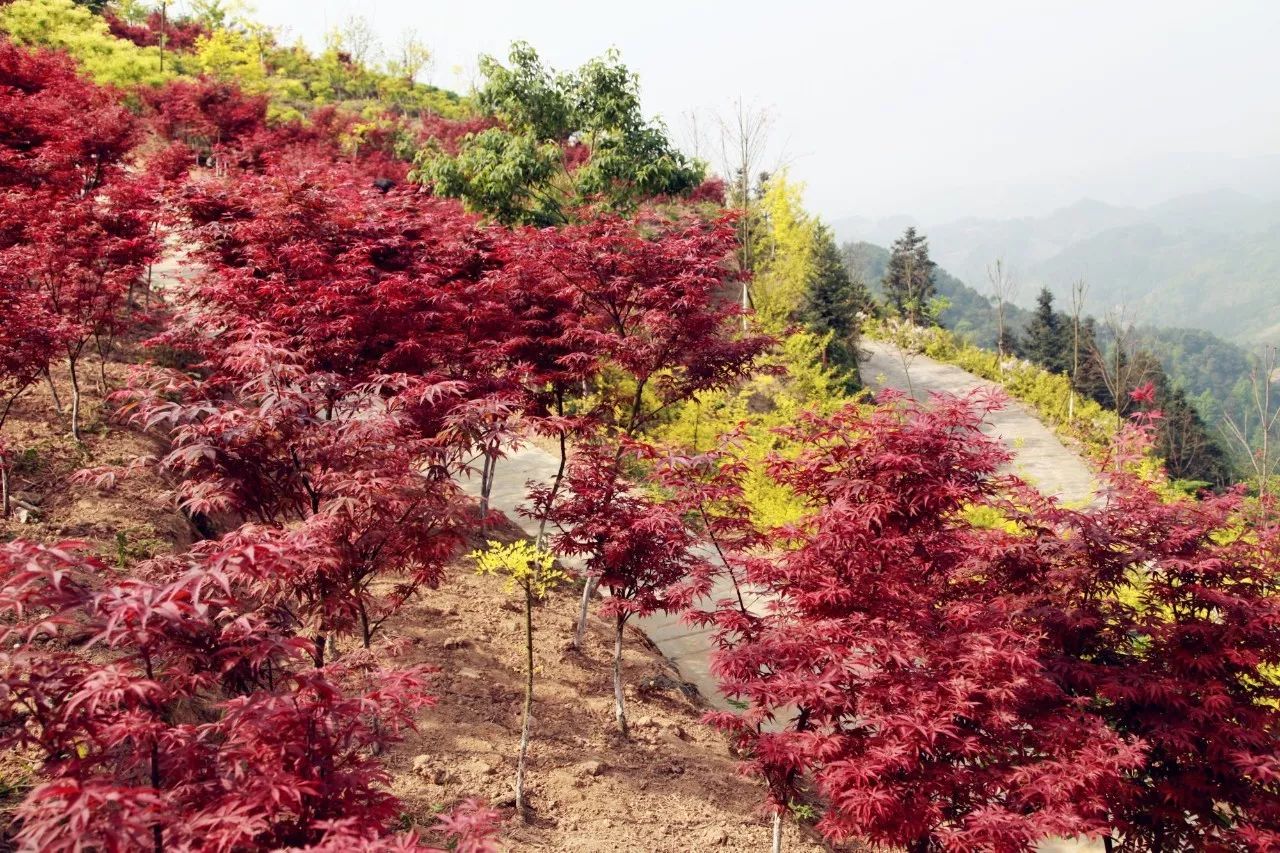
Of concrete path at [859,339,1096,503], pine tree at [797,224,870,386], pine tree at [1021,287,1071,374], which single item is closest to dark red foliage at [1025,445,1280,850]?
concrete path at [859,339,1096,503]

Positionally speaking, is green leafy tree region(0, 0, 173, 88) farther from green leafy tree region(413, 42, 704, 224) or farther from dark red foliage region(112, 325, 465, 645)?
dark red foliage region(112, 325, 465, 645)

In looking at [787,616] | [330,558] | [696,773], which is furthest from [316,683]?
[696,773]

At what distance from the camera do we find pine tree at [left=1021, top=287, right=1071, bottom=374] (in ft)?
109

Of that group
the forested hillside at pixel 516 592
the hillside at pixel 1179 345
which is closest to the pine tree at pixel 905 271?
the forested hillside at pixel 516 592

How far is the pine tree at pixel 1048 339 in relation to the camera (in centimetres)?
3331

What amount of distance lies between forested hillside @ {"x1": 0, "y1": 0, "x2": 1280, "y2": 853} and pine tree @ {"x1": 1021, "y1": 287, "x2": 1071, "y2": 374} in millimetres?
31104

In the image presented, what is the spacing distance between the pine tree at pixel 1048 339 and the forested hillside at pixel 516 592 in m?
31.1

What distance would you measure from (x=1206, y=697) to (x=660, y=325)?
13.2 ft

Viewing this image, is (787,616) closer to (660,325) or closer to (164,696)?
(660,325)

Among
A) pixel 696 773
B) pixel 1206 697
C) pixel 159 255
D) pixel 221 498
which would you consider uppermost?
pixel 159 255

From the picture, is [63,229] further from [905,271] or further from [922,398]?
[905,271]

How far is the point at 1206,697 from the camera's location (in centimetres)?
376

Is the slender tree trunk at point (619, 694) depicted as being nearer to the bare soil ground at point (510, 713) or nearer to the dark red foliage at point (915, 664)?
the bare soil ground at point (510, 713)

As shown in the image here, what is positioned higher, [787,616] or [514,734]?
[787,616]
